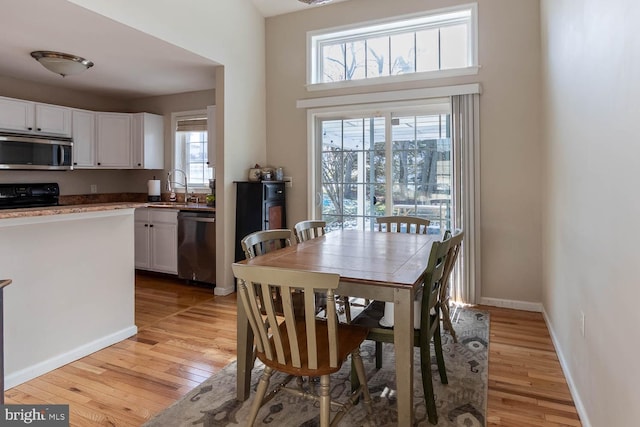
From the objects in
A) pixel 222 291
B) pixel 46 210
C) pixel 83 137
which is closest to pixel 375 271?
pixel 46 210

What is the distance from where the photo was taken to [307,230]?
10.7 ft

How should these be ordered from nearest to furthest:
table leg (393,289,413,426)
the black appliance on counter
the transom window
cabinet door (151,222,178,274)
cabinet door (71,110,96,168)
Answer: table leg (393,289,413,426) → the transom window → the black appliance on counter → cabinet door (151,222,178,274) → cabinet door (71,110,96,168)

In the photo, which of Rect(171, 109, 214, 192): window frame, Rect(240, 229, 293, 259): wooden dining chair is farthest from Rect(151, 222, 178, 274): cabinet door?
Rect(240, 229, 293, 259): wooden dining chair

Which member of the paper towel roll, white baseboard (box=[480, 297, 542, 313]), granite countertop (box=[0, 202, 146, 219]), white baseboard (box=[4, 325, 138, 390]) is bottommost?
white baseboard (box=[4, 325, 138, 390])

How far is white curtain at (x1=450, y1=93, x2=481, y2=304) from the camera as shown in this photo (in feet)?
12.9

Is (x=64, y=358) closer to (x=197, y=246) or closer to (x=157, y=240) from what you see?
(x=197, y=246)

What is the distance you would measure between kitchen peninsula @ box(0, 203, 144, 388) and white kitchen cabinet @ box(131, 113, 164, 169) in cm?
270

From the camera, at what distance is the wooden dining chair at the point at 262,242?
7.73 ft

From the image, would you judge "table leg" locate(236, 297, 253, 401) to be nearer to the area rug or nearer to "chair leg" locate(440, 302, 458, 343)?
the area rug

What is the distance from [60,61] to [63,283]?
233cm

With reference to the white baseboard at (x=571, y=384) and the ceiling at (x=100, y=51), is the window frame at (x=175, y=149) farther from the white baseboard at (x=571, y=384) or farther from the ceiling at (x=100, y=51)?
the white baseboard at (x=571, y=384)

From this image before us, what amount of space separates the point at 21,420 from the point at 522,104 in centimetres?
442

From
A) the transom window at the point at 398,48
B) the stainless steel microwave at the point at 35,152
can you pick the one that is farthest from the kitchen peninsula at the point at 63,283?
the transom window at the point at 398,48

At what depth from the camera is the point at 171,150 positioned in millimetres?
5805
